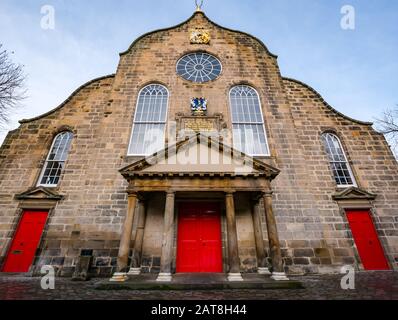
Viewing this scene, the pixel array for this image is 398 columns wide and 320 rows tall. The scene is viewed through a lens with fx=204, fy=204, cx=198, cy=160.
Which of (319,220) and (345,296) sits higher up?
(319,220)

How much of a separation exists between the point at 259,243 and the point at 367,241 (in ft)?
16.0

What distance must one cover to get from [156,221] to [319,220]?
6.79 m

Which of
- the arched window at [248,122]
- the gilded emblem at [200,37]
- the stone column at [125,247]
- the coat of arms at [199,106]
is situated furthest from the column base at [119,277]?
the gilded emblem at [200,37]

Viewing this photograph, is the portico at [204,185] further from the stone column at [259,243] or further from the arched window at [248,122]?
the arched window at [248,122]

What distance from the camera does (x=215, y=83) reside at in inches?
456

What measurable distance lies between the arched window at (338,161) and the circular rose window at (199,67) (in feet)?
23.5

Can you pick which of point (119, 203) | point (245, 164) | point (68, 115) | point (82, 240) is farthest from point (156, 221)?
point (68, 115)

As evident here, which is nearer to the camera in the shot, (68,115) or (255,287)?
(255,287)

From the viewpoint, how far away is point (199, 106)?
34.9 ft

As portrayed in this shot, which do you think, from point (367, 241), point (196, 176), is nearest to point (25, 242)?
point (196, 176)

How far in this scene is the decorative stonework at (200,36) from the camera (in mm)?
13023

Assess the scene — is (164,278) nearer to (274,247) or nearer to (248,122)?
(274,247)

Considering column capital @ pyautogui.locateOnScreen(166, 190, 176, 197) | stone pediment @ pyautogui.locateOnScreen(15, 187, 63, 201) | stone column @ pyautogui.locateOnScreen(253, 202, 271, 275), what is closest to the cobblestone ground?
stone column @ pyautogui.locateOnScreen(253, 202, 271, 275)

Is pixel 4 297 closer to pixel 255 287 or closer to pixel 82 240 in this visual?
pixel 82 240
